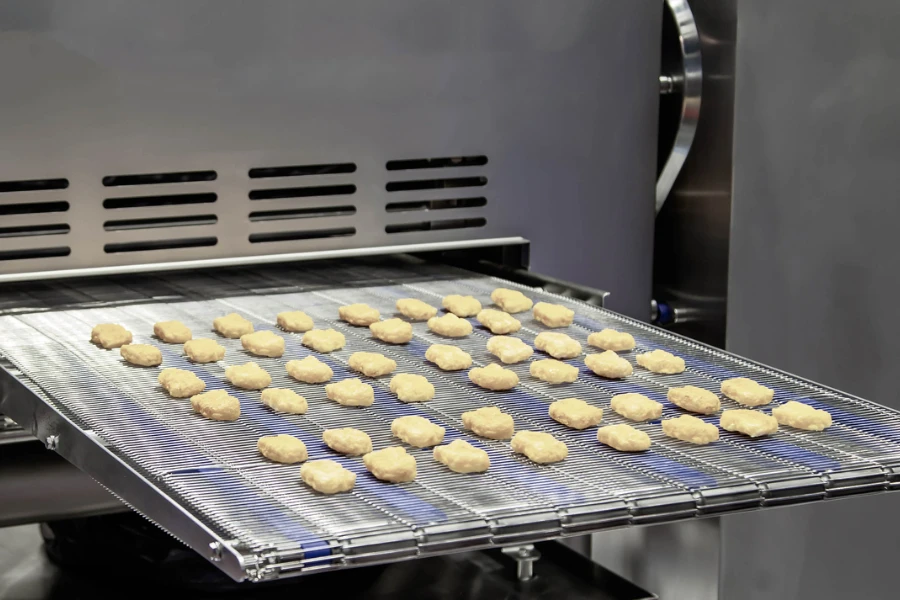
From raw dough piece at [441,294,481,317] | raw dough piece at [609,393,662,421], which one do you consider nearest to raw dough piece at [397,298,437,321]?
raw dough piece at [441,294,481,317]

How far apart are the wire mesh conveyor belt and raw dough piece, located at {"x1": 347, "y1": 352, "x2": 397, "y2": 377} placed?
2cm

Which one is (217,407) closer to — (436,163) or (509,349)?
(509,349)

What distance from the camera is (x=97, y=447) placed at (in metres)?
1.25

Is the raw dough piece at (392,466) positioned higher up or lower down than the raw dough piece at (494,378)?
lower down

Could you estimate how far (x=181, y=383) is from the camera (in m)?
1.50

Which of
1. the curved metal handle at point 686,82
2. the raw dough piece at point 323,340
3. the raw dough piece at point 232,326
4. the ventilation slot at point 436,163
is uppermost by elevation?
the curved metal handle at point 686,82

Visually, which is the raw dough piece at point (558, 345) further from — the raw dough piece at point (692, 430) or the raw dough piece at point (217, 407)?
the raw dough piece at point (217, 407)

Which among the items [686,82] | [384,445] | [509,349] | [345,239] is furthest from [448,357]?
[686,82]

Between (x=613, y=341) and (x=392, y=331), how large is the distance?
12.1 inches

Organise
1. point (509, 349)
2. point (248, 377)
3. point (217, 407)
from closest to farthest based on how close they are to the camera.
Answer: point (217, 407) < point (248, 377) < point (509, 349)

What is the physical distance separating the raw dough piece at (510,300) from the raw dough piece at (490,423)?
1.57 ft

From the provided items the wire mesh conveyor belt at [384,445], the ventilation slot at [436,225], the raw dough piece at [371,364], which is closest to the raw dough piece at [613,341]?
the wire mesh conveyor belt at [384,445]

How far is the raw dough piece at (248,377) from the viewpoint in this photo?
61.3 inches

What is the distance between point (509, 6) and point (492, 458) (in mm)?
930
